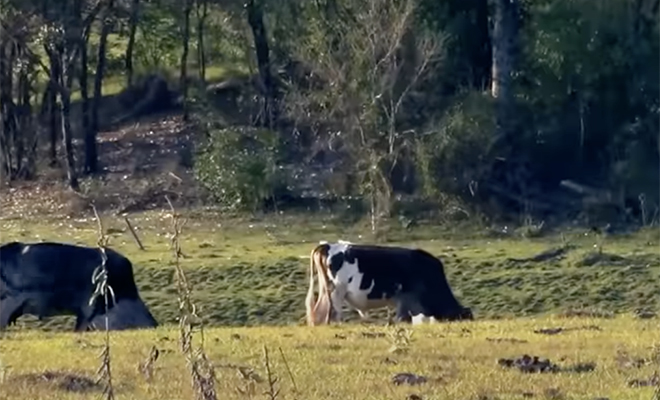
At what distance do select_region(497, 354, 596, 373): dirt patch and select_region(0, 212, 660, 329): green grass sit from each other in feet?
36.8

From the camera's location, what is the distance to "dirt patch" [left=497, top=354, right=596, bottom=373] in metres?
14.0

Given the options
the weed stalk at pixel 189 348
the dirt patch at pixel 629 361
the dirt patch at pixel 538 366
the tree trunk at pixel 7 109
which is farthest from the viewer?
the tree trunk at pixel 7 109

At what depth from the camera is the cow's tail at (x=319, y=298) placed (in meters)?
22.8

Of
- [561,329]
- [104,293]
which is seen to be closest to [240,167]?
[561,329]

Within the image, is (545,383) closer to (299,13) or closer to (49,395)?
(49,395)

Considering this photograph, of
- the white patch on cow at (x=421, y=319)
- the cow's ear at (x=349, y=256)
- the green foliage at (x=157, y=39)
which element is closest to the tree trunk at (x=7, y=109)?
the green foliage at (x=157, y=39)

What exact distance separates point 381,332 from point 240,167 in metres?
26.2

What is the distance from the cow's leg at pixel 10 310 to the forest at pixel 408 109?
19397mm

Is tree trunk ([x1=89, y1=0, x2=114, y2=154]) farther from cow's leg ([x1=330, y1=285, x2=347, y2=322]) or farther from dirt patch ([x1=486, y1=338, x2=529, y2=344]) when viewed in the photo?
dirt patch ([x1=486, y1=338, x2=529, y2=344])

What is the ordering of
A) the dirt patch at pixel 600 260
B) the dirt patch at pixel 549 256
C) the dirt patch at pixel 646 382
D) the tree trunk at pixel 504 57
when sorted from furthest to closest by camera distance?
the tree trunk at pixel 504 57, the dirt patch at pixel 549 256, the dirt patch at pixel 600 260, the dirt patch at pixel 646 382

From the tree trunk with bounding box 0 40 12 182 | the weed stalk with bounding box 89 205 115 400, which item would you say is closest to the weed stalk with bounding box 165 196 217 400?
the weed stalk with bounding box 89 205 115 400

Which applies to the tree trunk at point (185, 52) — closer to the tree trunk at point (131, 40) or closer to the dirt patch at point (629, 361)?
the tree trunk at point (131, 40)

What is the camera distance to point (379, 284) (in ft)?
75.8

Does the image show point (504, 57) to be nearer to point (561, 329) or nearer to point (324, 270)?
point (324, 270)
